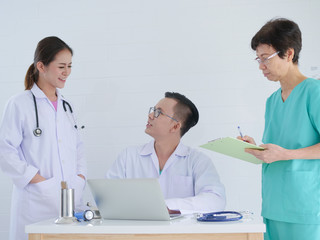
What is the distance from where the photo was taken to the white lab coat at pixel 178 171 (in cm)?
222

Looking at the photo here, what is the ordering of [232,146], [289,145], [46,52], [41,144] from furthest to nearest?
[46,52]
[41,144]
[289,145]
[232,146]

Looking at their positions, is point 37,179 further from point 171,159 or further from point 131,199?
point 131,199

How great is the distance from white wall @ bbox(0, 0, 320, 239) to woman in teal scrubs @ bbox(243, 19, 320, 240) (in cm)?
104

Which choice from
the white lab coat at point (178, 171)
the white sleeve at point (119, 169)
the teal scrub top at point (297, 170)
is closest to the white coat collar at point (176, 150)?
the white lab coat at point (178, 171)

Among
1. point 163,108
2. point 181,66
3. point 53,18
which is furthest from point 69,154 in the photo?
point 53,18

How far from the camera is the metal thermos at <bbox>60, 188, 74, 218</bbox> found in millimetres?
1614

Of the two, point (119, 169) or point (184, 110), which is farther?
point (184, 110)

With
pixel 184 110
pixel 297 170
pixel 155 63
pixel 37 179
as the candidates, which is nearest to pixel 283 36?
pixel 297 170

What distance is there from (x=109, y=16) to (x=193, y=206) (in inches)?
77.5

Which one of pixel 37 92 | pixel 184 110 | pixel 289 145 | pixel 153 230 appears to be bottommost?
pixel 153 230

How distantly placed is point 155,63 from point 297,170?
1.65 meters

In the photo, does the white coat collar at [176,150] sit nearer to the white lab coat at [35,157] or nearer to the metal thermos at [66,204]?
the white lab coat at [35,157]

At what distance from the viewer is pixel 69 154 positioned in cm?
260

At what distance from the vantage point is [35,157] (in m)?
2.46
